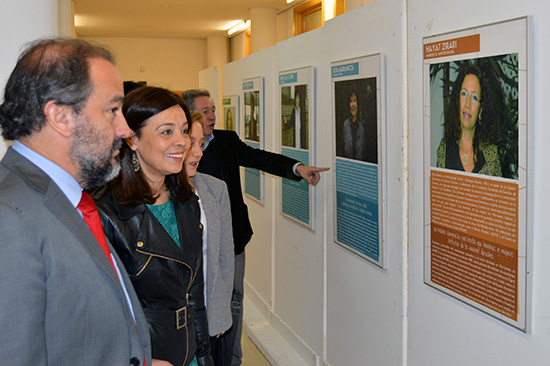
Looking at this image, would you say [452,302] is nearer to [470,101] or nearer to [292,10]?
[470,101]

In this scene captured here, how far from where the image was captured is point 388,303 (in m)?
3.27

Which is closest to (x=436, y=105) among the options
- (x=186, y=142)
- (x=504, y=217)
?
(x=504, y=217)

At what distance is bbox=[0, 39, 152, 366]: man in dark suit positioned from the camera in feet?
4.36

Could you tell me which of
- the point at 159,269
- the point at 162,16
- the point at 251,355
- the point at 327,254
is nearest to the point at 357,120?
the point at 327,254

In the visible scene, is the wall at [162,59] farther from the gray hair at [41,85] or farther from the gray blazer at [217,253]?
the gray hair at [41,85]

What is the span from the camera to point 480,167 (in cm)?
238

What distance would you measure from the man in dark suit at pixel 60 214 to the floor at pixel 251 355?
3.34 m

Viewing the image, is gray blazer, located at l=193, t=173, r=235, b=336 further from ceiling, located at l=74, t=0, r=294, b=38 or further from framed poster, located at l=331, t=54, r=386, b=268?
ceiling, located at l=74, t=0, r=294, b=38

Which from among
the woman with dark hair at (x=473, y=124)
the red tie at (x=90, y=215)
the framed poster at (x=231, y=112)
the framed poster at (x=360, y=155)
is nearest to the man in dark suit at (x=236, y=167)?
the framed poster at (x=360, y=155)

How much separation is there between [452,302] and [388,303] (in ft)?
2.16

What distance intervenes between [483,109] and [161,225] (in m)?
1.40

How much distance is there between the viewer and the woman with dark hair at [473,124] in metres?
2.29

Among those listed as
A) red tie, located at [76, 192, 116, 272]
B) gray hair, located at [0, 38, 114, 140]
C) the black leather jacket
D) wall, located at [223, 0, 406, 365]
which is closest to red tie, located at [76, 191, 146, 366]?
red tie, located at [76, 192, 116, 272]

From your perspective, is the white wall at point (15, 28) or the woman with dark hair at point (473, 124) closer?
the woman with dark hair at point (473, 124)
